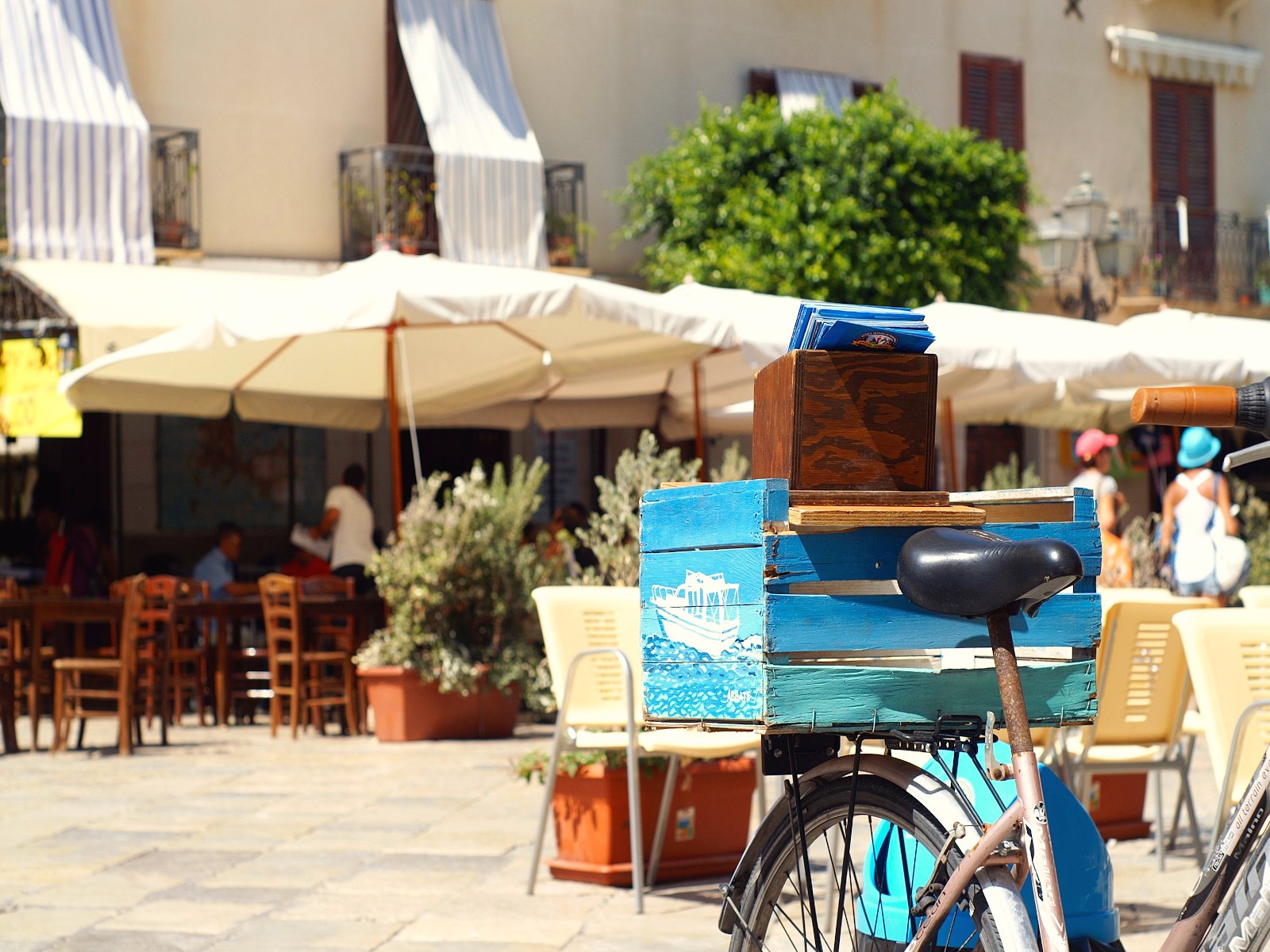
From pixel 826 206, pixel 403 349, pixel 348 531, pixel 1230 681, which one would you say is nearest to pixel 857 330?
pixel 1230 681

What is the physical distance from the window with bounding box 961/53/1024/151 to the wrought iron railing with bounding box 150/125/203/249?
359 inches

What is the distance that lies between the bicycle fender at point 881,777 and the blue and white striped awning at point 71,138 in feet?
42.4

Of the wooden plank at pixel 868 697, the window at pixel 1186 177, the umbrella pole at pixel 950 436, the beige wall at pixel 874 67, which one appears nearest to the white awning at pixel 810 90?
the beige wall at pixel 874 67

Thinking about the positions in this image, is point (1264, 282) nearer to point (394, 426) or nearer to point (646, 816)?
point (394, 426)

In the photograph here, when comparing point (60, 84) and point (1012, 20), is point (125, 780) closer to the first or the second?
point (60, 84)

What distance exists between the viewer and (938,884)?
267cm

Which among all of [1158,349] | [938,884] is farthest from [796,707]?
[1158,349]

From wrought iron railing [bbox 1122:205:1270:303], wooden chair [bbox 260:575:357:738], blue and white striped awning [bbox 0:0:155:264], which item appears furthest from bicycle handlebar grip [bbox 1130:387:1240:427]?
wrought iron railing [bbox 1122:205:1270:303]

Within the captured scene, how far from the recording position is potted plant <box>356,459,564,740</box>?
9477 mm

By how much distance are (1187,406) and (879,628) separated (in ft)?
1.97

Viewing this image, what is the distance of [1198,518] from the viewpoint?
10.8 metres

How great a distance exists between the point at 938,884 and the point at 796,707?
13.7 inches

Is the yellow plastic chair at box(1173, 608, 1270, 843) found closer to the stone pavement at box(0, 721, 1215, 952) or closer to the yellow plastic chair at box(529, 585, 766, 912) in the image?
the stone pavement at box(0, 721, 1215, 952)

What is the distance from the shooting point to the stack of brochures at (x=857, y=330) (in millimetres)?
3125
